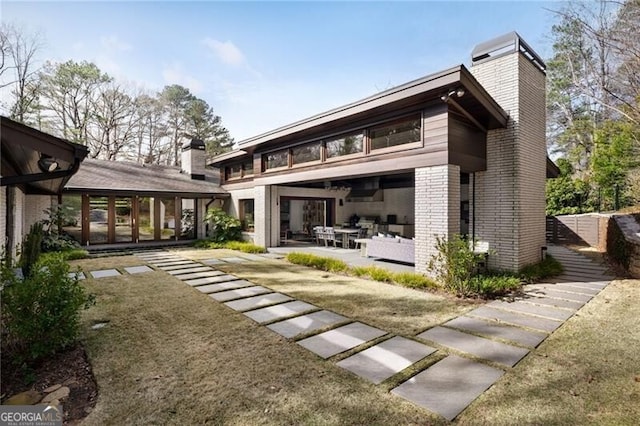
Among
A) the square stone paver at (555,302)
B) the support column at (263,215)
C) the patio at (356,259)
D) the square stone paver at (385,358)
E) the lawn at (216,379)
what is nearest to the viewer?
the lawn at (216,379)

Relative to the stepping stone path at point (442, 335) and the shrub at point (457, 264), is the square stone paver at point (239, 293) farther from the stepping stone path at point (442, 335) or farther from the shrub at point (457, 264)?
the shrub at point (457, 264)

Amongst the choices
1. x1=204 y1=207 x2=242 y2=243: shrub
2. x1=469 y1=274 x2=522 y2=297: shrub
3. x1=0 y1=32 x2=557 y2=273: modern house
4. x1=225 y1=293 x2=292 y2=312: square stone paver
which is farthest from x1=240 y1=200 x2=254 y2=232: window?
x1=469 y1=274 x2=522 y2=297: shrub

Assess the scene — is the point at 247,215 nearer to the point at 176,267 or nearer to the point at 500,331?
the point at 176,267

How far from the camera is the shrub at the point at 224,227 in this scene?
1555 centimetres

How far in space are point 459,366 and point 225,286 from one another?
5.45 meters

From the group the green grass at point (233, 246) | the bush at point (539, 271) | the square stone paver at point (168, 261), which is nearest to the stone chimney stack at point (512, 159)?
the bush at point (539, 271)

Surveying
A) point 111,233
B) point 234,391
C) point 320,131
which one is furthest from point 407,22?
point 111,233

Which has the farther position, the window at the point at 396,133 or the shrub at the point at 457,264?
the window at the point at 396,133

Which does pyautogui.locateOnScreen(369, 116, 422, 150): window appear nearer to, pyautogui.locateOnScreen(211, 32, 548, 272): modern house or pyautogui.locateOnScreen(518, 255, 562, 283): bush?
pyautogui.locateOnScreen(211, 32, 548, 272): modern house

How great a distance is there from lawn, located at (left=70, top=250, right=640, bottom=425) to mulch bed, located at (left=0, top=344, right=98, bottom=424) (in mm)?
107

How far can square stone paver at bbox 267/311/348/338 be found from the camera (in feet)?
15.3

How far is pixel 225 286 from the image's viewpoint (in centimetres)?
737

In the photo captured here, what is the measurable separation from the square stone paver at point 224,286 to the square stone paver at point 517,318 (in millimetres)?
5012

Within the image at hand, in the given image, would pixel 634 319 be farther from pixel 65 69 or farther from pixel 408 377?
pixel 65 69
